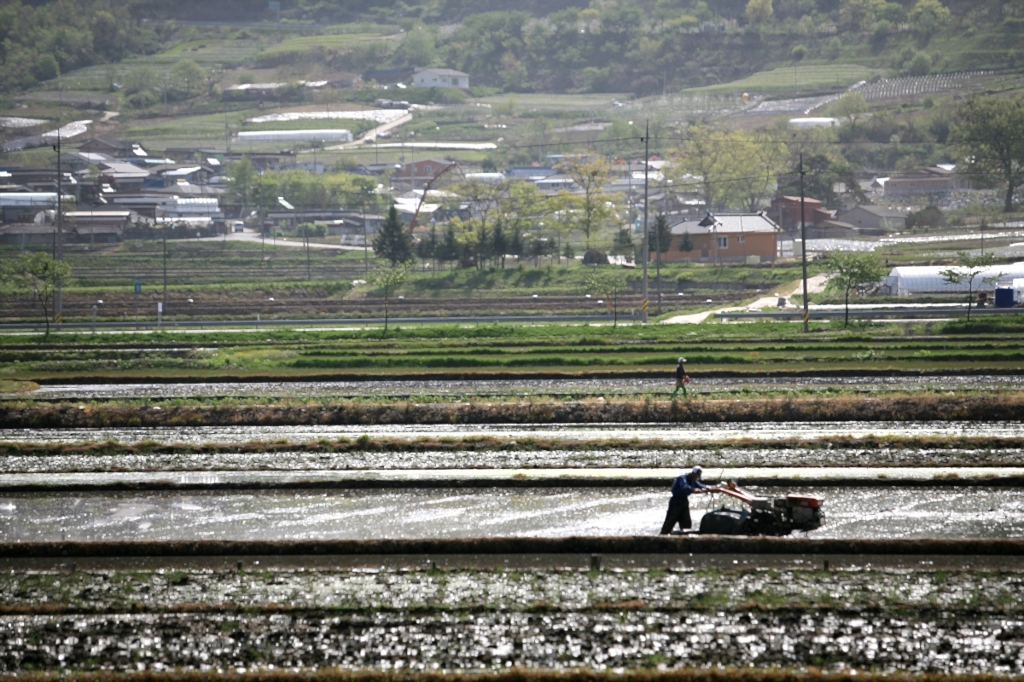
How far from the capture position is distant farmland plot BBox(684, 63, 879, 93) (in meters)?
178

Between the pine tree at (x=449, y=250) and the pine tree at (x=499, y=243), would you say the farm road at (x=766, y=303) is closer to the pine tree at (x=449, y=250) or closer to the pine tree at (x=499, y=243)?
the pine tree at (x=499, y=243)

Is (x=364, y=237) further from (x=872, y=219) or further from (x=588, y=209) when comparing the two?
(x=872, y=219)

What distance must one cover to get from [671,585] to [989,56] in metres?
168

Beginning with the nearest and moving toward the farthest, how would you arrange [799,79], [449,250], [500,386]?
[500,386] → [449,250] → [799,79]

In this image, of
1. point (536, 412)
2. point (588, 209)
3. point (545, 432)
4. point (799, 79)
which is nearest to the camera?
point (545, 432)

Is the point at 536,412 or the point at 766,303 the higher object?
the point at 766,303

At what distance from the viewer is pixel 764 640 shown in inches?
596

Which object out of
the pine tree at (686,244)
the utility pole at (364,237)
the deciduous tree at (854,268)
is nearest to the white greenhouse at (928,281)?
Result: the deciduous tree at (854,268)

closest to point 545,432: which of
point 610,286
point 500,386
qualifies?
point 500,386

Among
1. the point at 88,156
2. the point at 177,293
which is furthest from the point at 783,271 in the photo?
the point at 88,156

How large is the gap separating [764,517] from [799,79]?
176 meters

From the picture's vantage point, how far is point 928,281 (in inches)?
2665

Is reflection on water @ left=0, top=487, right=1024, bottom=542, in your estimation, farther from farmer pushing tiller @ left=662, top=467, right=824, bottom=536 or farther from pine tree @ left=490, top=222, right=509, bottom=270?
pine tree @ left=490, top=222, right=509, bottom=270

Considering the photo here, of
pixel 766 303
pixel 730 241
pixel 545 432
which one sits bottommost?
pixel 545 432
